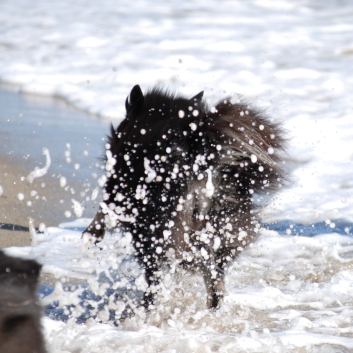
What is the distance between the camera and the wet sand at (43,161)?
487 centimetres

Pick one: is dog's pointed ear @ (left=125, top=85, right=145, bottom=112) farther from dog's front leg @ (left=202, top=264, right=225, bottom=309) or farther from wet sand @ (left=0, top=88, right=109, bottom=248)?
dog's front leg @ (left=202, top=264, right=225, bottom=309)

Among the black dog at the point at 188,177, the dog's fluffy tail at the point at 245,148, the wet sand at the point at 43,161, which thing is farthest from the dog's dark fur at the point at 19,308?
the wet sand at the point at 43,161

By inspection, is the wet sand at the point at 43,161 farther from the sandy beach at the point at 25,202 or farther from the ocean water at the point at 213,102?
the ocean water at the point at 213,102

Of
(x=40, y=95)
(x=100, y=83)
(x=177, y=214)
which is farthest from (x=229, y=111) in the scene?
(x=100, y=83)

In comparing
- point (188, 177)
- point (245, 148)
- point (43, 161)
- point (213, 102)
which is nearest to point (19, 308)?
point (188, 177)

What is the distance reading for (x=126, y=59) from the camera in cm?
1040

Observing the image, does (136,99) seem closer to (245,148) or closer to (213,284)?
(245,148)

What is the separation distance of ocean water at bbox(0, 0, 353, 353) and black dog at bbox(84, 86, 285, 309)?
0.29m

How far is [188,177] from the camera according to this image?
315 centimetres

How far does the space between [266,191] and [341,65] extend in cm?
693

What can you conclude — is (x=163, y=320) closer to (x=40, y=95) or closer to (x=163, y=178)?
(x=163, y=178)

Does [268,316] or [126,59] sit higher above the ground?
[126,59]

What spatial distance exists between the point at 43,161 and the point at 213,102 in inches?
108

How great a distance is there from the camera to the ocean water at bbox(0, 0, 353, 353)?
3.45m
